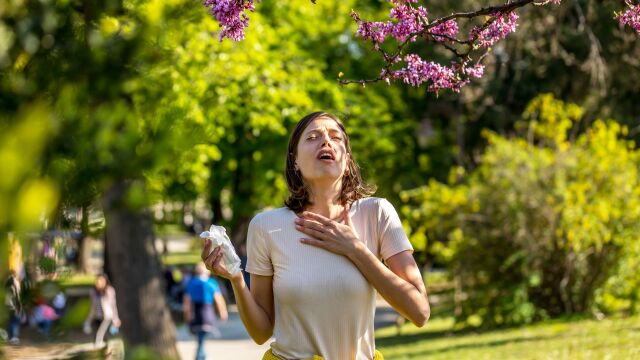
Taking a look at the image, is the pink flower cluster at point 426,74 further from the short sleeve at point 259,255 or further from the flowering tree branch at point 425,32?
the short sleeve at point 259,255

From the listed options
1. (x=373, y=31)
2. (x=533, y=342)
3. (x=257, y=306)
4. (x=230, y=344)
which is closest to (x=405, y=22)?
(x=373, y=31)

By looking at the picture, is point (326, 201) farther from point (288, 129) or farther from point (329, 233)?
point (288, 129)

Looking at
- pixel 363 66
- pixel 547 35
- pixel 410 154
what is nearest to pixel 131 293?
pixel 547 35

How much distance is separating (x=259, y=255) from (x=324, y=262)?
259 millimetres

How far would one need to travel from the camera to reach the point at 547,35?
23219 millimetres

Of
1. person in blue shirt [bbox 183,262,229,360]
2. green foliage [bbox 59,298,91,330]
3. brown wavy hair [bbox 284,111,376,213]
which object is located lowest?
person in blue shirt [bbox 183,262,229,360]

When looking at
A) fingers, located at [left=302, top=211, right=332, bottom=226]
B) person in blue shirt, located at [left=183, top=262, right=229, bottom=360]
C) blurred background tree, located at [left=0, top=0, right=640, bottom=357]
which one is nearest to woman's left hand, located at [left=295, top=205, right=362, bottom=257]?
fingers, located at [left=302, top=211, right=332, bottom=226]

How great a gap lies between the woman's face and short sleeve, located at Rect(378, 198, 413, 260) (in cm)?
19

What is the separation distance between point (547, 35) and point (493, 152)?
6.68 m

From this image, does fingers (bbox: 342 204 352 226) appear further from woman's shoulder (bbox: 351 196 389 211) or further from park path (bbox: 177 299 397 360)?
park path (bbox: 177 299 397 360)

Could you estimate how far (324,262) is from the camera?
3480 mm

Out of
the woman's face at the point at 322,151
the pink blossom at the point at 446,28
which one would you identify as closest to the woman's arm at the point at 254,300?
the woman's face at the point at 322,151

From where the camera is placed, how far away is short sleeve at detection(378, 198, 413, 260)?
3.59 m

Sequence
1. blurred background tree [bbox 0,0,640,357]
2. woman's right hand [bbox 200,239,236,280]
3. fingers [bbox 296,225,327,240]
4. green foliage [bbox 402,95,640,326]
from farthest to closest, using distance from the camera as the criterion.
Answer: green foliage [bbox 402,95,640,326] < fingers [bbox 296,225,327,240] < woman's right hand [bbox 200,239,236,280] < blurred background tree [bbox 0,0,640,357]
